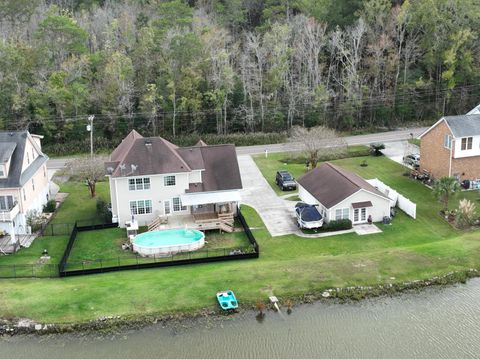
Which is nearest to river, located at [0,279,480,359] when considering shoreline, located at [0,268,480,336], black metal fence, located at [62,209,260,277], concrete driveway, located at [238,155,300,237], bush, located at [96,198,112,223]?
shoreline, located at [0,268,480,336]

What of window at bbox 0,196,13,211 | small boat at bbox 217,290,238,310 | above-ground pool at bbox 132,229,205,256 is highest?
window at bbox 0,196,13,211

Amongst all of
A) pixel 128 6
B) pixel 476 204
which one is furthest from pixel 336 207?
pixel 128 6

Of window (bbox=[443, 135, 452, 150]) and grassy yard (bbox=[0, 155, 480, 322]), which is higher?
window (bbox=[443, 135, 452, 150])

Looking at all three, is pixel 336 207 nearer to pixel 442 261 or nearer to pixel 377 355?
pixel 442 261

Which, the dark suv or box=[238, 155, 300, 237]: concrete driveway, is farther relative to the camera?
the dark suv

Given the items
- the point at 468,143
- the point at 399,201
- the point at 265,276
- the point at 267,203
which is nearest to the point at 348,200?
the point at 399,201

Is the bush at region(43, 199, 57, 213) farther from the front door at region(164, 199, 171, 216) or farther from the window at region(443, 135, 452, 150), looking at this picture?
the window at region(443, 135, 452, 150)

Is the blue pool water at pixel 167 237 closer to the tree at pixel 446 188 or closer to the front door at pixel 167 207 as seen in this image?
the front door at pixel 167 207
